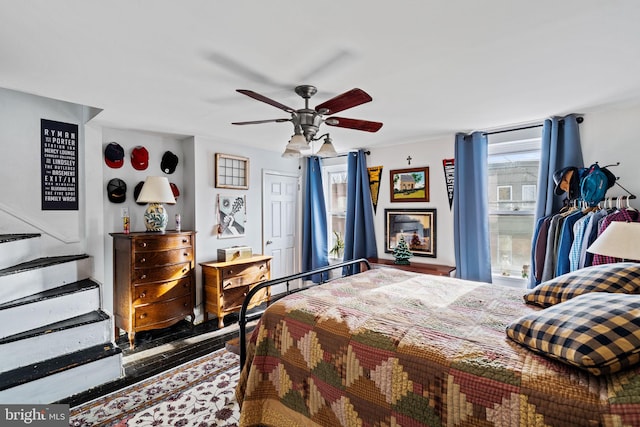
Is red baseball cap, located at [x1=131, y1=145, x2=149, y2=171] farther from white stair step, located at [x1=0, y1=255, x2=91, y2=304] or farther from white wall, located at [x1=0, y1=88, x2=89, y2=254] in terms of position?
white stair step, located at [x1=0, y1=255, x2=91, y2=304]

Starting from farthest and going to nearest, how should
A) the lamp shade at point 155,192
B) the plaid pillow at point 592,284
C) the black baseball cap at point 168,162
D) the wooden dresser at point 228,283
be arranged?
the black baseball cap at point 168,162 < the wooden dresser at point 228,283 < the lamp shade at point 155,192 < the plaid pillow at point 592,284

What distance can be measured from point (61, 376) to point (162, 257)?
1.31m

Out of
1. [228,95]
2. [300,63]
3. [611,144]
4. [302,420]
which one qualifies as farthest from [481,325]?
[611,144]

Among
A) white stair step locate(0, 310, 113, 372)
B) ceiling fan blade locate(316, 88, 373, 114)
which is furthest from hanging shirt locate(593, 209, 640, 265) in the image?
white stair step locate(0, 310, 113, 372)

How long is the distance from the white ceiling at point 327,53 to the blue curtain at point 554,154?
19cm

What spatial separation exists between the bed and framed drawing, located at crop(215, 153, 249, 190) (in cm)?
252

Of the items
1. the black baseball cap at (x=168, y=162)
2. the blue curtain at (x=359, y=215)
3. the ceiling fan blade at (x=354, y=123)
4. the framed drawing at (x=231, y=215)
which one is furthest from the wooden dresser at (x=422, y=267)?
the black baseball cap at (x=168, y=162)

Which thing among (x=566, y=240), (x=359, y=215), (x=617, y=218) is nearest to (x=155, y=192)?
(x=359, y=215)

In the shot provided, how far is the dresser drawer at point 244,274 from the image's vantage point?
3.80 m

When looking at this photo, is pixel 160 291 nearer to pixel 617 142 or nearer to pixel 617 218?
pixel 617 218

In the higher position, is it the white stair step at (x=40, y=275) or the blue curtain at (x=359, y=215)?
the blue curtain at (x=359, y=215)

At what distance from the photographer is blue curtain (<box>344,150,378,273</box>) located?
4535 millimetres

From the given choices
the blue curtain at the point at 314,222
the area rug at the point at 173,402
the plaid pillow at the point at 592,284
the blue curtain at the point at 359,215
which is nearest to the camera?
the plaid pillow at the point at 592,284

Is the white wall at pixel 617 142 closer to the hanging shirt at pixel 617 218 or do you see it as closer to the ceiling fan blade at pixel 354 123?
the hanging shirt at pixel 617 218
